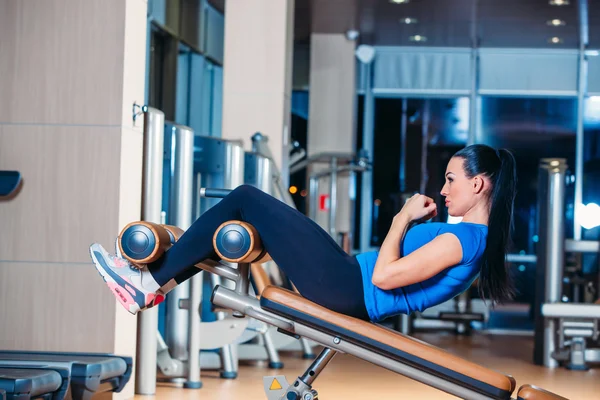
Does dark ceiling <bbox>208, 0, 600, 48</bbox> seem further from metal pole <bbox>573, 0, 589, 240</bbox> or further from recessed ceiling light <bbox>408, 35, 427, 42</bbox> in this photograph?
metal pole <bbox>573, 0, 589, 240</bbox>

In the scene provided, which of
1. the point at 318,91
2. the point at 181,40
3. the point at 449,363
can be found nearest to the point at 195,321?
the point at 449,363

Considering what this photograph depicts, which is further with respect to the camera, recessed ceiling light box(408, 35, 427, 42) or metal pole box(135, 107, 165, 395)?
recessed ceiling light box(408, 35, 427, 42)

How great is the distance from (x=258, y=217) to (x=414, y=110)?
7795 millimetres

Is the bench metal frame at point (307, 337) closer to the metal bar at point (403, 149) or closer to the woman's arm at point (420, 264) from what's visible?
the woman's arm at point (420, 264)

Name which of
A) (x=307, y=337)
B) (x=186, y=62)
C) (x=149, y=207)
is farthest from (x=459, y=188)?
(x=186, y=62)

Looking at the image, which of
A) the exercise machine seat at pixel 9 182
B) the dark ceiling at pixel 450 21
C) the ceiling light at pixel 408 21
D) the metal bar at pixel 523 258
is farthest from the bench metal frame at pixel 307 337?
the metal bar at pixel 523 258

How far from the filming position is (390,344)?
2330mm

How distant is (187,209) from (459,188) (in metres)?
2.00

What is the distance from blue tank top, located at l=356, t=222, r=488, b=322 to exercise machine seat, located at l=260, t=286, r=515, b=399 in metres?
0.16

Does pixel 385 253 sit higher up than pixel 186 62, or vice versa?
pixel 186 62

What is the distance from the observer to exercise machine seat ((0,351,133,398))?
279cm

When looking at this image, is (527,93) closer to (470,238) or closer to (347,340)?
(470,238)

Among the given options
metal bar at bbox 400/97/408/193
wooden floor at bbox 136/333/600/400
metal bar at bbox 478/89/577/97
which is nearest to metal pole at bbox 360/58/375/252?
metal bar at bbox 400/97/408/193

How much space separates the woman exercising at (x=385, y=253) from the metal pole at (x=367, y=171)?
7.33 m
